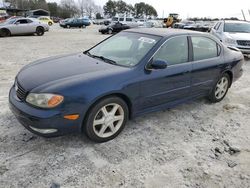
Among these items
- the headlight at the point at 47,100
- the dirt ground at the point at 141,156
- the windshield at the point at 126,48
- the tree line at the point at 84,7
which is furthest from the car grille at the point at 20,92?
the tree line at the point at 84,7

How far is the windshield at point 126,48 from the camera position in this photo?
363cm

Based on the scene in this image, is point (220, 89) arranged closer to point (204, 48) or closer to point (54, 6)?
point (204, 48)

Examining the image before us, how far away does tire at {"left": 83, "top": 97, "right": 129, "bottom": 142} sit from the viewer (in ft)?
10.2

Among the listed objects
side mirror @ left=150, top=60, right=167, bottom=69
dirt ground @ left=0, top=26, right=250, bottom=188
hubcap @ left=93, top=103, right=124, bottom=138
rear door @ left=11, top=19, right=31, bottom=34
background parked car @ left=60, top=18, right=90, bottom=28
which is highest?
background parked car @ left=60, top=18, right=90, bottom=28

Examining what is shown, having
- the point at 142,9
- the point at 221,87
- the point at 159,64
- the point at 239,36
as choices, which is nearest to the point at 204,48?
the point at 221,87

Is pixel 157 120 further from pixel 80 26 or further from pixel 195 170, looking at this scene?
pixel 80 26

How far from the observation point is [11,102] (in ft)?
10.6

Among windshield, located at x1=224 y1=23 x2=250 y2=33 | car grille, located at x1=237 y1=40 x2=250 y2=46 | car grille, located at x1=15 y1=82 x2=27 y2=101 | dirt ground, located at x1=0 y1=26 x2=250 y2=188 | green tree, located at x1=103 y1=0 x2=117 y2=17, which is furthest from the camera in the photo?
green tree, located at x1=103 y1=0 x2=117 y2=17

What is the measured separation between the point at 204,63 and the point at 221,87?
0.96m

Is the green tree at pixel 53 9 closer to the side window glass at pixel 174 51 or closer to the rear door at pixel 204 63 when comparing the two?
the rear door at pixel 204 63

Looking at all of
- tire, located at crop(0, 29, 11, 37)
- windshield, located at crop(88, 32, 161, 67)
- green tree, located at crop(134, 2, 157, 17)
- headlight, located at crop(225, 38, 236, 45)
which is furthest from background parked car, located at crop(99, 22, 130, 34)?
green tree, located at crop(134, 2, 157, 17)

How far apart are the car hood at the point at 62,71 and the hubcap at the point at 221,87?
240cm

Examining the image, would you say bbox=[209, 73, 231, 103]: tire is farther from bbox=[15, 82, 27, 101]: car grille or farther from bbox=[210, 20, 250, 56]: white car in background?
bbox=[210, 20, 250, 56]: white car in background

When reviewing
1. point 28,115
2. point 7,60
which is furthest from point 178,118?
point 7,60
